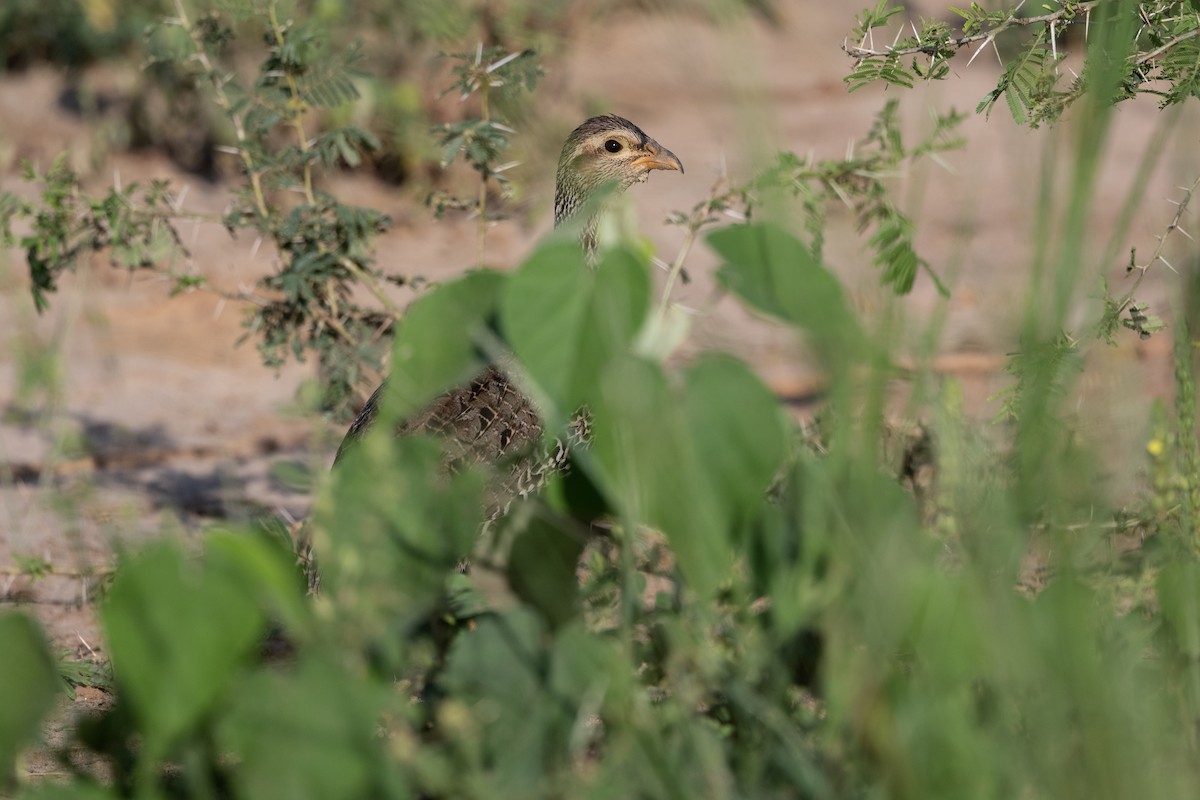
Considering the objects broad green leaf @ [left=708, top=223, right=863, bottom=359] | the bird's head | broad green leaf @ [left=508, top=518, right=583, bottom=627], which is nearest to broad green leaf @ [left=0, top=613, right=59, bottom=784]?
broad green leaf @ [left=508, top=518, right=583, bottom=627]

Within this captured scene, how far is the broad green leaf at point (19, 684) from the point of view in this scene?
187 centimetres

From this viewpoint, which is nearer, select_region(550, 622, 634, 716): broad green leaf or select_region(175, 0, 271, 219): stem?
select_region(550, 622, 634, 716): broad green leaf

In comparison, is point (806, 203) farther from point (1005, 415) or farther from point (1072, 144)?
point (1072, 144)

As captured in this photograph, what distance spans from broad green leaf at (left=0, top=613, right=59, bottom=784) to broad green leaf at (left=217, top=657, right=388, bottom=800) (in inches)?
11.3

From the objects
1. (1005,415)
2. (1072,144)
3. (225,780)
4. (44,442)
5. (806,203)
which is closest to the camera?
(1072,144)

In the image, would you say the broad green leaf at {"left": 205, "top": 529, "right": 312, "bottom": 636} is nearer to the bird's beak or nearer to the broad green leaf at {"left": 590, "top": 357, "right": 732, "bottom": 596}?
the broad green leaf at {"left": 590, "top": 357, "right": 732, "bottom": 596}

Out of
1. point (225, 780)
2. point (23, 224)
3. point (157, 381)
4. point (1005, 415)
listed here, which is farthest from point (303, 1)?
point (225, 780)

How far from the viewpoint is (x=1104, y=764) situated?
170 centimetres

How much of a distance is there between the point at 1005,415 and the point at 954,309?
420 centimetres

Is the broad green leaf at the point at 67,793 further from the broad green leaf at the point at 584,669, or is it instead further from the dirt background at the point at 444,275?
the broad green leaf at the point at 584,669

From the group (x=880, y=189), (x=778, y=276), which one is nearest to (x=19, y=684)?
(x=778, y=276)

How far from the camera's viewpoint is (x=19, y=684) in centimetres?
188

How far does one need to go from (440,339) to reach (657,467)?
412 mm

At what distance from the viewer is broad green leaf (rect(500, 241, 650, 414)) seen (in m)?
1.96
